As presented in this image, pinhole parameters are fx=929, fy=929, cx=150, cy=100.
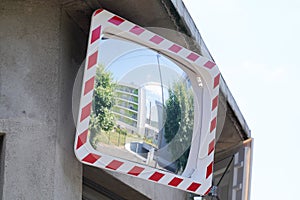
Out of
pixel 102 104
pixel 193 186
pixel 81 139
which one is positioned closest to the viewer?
pixel 81 139

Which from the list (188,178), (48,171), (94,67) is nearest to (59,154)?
(48,171)

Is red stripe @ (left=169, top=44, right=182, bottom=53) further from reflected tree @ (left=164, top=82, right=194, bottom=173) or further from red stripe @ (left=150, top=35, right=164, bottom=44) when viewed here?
reflected tree @ (left=164, top=82, right=194, bottom=173)

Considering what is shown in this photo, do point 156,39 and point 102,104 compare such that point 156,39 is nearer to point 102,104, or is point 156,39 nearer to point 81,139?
point 102,104

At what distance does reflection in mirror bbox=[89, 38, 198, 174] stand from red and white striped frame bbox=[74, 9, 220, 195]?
0.09m

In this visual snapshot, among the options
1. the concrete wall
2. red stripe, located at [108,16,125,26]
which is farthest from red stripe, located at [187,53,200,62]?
the concrete wall

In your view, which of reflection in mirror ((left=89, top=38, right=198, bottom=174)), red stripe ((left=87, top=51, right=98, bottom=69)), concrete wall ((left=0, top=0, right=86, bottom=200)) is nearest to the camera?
concrete wall ((left=0, top=0, right=86, bottom=200))

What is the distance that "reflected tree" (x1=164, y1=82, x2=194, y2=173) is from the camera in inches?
271

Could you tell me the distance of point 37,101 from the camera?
6.25m

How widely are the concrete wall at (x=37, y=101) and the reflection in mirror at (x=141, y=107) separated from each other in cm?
29

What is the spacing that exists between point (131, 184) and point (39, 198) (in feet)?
5.06

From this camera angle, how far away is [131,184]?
7.44 meters

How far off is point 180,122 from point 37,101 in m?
1.25

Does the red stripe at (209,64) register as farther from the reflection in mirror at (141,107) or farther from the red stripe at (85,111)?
the red stripe at (85,111)

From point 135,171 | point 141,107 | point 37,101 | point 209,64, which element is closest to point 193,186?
point 135,171
